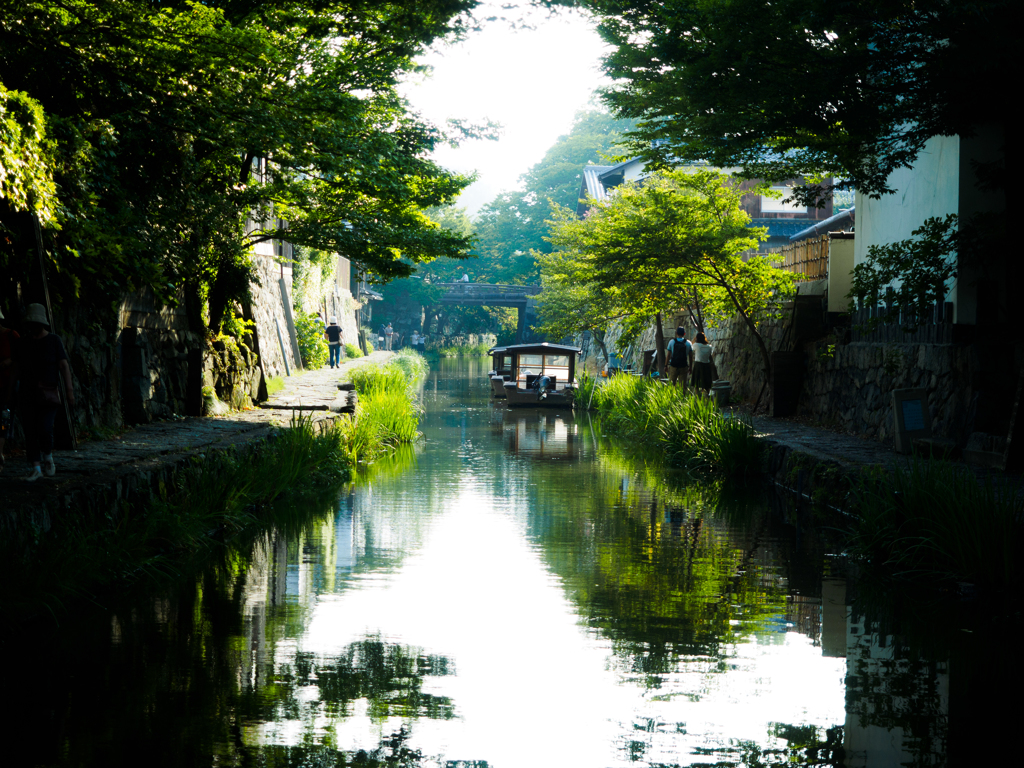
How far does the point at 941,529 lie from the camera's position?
25.5 feet

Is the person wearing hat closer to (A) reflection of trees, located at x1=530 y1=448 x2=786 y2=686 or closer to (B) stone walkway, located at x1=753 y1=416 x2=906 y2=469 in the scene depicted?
(A) reflection of trees, located at x1=530 y1=448 x2=786 y2=686

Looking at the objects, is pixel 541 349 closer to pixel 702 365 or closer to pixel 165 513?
pixel 702 365

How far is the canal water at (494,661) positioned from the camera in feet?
15.4

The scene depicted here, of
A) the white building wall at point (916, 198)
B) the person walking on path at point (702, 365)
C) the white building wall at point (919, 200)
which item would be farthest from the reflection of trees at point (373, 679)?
the person walking on path at point (702, 365)

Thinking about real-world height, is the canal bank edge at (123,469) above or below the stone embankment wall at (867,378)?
below

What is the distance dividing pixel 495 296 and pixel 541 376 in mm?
38040

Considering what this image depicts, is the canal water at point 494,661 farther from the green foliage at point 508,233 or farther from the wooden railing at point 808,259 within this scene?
the green foliage at point 508,233

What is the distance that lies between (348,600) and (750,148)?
786 cm

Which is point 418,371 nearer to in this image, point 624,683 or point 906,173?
point 906,173

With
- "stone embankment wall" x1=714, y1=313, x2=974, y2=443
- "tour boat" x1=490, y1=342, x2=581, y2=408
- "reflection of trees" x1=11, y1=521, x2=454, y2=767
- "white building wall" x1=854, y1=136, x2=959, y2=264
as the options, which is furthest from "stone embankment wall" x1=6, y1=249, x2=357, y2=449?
"tour boat" x1=490, y1=342, x2=581, y2=408

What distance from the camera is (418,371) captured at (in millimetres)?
42125

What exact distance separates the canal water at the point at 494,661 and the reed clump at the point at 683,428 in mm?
3797

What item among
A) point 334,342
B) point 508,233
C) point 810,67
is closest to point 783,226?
point 334,342

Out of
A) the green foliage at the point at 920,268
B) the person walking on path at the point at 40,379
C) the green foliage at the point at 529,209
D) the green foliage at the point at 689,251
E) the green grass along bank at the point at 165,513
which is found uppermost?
the green foliage at the point at 529,209
